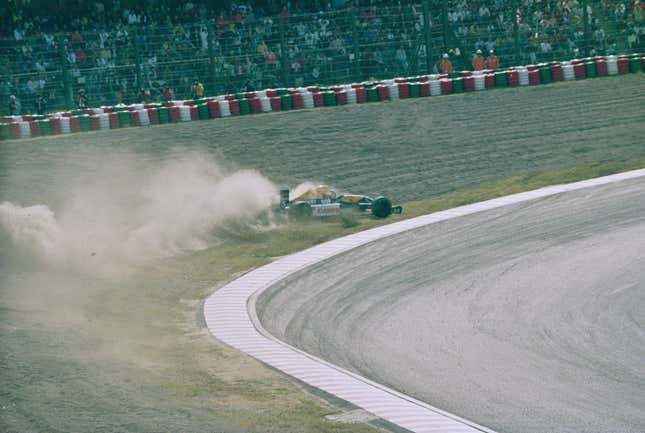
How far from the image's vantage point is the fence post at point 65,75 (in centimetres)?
3366

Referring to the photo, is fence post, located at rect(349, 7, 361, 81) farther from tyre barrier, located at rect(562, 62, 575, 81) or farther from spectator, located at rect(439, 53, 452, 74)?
tyre barrier, located at rect(562, 62, 575, 81)

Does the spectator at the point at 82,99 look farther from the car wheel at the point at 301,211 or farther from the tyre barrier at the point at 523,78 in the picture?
the tyre barrier at the point at 523,78

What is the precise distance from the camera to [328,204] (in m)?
23.9

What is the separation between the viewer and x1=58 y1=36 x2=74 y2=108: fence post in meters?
33.7

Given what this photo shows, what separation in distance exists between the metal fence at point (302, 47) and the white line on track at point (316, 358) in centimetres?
1213

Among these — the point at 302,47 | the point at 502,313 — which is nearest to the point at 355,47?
the point at 302,47

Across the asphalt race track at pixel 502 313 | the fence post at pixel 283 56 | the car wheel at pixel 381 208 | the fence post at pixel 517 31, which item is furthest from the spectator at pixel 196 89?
the asphalt race track at pixel 502 313

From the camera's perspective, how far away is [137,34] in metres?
34.3

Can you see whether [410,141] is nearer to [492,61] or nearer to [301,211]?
[301,211]

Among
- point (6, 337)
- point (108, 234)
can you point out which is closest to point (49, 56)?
point (108, 234)

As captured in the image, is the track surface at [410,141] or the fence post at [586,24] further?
the fence post at [586,24]

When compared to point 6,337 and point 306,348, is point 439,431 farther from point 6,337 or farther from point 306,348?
point 6,337

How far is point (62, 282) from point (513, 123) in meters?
16.6

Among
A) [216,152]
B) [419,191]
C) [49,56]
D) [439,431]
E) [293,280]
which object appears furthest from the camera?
[49,56]
